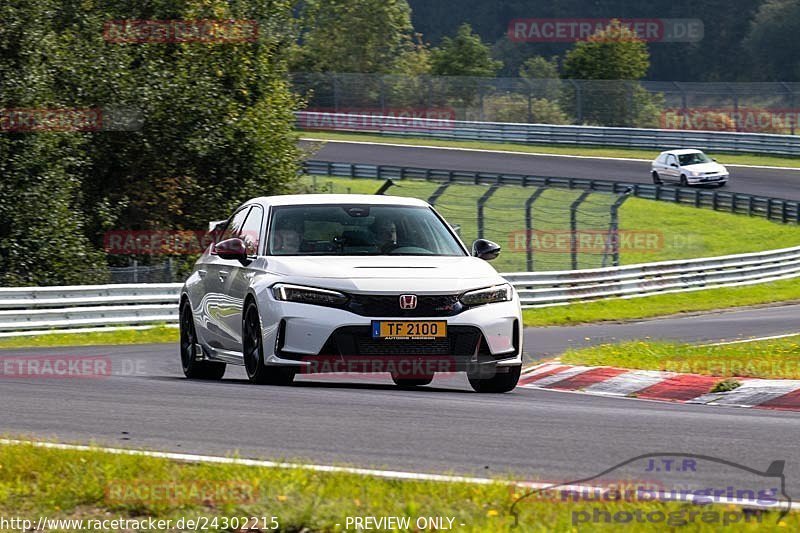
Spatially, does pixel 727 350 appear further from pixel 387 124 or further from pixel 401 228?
pixel 387 124

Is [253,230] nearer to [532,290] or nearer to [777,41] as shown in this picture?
[532,290]

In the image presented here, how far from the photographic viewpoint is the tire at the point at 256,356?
32.8 feet

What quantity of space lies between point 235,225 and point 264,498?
6659mm

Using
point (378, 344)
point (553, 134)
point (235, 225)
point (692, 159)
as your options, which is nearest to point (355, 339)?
point (378, 344)

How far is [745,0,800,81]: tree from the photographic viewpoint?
10200 centimetres

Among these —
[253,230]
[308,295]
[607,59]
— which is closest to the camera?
[308,295]

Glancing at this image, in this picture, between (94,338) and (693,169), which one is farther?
(693,169)

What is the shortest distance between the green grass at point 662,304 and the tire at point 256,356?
15.4 m

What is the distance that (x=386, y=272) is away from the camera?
9.82m

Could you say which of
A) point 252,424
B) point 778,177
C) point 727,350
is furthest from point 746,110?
point 252,424

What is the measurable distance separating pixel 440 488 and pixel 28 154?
23.3 metres

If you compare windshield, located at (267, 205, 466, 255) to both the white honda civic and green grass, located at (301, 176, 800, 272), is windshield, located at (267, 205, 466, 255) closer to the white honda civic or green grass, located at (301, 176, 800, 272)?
the white honda civic

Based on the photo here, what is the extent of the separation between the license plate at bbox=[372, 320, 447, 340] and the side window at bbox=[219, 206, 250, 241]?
2.39 meters

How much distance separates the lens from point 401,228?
10.8m
